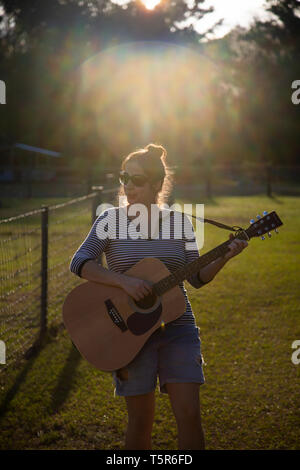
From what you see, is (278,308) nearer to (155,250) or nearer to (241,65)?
(155,250)

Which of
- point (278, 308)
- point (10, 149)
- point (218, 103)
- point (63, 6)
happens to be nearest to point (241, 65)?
point (218, 103)

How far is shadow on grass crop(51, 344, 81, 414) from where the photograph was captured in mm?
4242

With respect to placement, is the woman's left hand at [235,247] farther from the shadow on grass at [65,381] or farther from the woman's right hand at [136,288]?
the shadow on grass at [65,381]

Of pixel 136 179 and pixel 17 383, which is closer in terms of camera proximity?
pixel 136 179

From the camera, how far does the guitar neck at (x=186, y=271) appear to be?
9.46 ft

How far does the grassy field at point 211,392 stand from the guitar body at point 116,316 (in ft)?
3.67

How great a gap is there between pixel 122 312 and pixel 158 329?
226mm

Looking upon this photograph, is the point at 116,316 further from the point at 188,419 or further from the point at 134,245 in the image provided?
the point at 188,419

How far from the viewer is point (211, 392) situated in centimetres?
446

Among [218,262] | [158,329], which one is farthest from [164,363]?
[218,262]

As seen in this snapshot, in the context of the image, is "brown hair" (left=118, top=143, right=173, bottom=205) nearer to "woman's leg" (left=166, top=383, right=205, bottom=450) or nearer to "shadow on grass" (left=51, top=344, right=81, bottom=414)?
"woman's leg" (left=166, top=383, right=205, bottom=450)

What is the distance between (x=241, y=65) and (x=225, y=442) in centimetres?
5132

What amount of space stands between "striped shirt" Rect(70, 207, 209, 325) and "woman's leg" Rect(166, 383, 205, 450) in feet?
1.36

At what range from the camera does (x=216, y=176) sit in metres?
34.9
